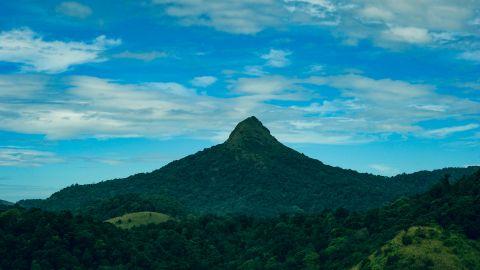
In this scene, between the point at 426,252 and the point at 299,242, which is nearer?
the point at 426,252

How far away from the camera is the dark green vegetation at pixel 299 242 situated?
12962 centimetres

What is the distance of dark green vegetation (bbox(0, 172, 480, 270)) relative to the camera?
130 m

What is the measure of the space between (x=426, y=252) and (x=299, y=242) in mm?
53069

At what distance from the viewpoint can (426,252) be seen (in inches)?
4943

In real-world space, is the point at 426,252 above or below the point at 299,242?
below

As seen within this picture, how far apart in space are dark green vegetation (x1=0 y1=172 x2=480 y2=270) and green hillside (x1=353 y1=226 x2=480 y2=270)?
202mm

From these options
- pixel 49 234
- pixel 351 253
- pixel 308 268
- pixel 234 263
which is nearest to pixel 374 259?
pixel 351 253

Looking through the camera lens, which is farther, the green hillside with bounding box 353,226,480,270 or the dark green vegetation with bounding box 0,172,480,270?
the dark green vegetation with bounding box 0,172,480,270

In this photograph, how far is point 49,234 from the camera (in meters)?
162

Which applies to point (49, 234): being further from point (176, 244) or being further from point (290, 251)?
point (290, 251)

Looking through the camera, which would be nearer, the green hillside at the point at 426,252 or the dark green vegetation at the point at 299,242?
the green hillside at the point at 426,252

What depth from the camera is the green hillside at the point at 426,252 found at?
123 metres

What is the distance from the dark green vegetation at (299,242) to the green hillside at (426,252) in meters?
0.20

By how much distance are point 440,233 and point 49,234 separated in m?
100
